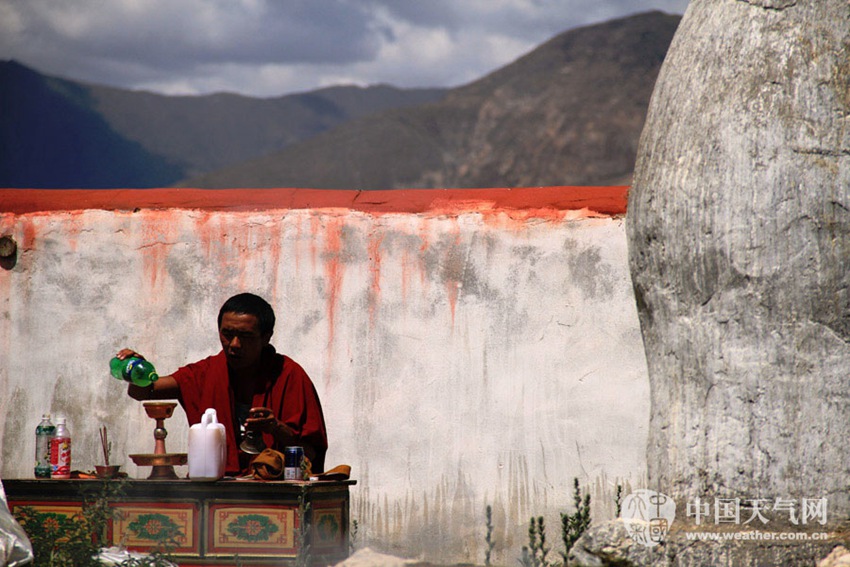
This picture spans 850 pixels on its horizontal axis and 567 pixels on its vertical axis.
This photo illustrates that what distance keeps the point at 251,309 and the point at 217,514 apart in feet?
2.65

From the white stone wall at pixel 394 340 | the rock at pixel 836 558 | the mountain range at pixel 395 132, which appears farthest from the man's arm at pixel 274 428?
the mountain range at pixel 395 132

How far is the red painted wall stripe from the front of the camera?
5172 mm

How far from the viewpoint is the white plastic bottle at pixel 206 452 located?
4.02m

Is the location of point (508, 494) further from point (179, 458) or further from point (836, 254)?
point (836, 254)

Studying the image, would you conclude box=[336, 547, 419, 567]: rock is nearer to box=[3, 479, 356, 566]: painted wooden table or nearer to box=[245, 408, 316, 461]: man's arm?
box=[3, 479, 356, 566]: painted wooden table

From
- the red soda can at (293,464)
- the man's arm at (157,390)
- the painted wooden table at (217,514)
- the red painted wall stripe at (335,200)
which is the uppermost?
the red painted wall stripe at (335,200)

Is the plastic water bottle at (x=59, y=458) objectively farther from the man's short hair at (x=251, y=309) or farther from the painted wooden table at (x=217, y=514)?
the man's short hair at (x=251, y=309)

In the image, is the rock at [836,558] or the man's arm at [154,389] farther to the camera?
the man's arm at [154,389]

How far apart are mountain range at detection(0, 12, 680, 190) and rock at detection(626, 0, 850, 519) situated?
16.4 metres

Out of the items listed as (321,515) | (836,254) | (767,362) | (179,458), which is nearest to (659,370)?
(767,362)

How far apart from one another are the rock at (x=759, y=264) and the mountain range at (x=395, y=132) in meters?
16.4

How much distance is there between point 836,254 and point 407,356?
103 inches

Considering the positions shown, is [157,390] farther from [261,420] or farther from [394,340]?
[394,340]

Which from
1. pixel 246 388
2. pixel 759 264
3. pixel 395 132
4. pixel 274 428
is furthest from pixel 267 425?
pixel 395 132
